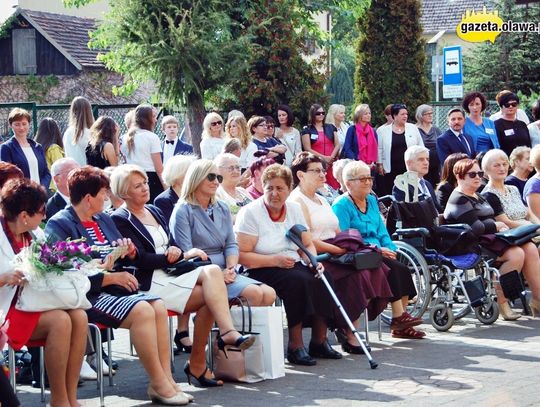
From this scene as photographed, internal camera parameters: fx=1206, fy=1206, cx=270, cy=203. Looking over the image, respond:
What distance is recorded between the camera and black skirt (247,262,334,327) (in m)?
9.65

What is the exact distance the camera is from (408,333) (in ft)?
34.9

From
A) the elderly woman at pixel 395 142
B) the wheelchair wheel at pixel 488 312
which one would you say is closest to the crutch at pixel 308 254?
the wheelchair wheel at pixel 488 312

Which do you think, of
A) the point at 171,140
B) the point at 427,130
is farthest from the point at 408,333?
the point at 427,130

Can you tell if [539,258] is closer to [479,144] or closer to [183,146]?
[479,144]

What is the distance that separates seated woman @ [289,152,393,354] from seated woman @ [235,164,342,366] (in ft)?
0.84

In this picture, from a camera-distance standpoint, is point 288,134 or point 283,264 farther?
point 288,134

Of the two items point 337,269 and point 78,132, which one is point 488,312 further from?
point 78,132

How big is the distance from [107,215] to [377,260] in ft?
8.91

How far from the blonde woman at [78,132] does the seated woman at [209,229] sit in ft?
12.6

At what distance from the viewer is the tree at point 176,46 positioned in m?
21.1

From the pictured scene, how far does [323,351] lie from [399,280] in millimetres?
1160

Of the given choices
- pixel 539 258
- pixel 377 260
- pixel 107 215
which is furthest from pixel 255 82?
pixel 107 215

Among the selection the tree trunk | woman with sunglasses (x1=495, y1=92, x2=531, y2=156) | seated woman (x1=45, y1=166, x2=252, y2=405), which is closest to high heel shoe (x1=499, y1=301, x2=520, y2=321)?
seated woman (x1=45, y1=166, x2=252, y2=405)

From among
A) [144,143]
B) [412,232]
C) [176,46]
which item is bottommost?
[412,232]
